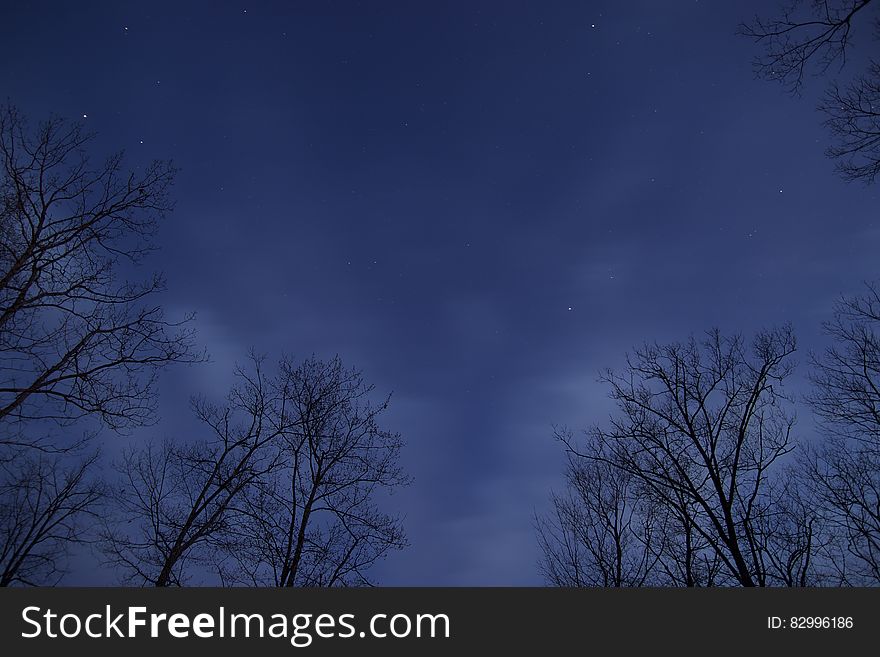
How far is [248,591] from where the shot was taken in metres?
4.99

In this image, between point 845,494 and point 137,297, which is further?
point 845,494

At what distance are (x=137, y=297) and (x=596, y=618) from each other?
7.76 metres

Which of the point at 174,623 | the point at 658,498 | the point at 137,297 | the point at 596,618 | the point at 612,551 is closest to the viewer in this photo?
the point at 174,623

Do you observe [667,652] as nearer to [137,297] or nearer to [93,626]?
[93,626]

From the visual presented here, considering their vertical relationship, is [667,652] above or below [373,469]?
below

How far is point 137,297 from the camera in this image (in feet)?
26.3

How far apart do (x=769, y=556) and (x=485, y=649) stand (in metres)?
12.8

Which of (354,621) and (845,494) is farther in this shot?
(845,494)

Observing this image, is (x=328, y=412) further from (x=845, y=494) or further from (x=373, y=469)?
(x=845, y=494)

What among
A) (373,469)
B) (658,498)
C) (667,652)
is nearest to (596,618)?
(667,652)

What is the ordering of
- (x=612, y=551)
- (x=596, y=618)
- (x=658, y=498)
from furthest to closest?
1. (x=612, y=551)
2. (x=658, y=498)
3. (x=596, y=618)

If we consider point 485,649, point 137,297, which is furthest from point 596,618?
point 137,297

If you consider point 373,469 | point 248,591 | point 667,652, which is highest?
point 373,469

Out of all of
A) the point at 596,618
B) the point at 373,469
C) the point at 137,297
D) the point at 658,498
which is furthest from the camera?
the point at 373,469
